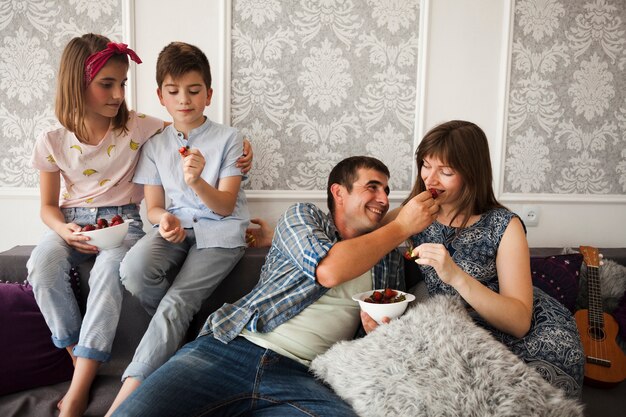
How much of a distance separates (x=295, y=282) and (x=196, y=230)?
0.46 m

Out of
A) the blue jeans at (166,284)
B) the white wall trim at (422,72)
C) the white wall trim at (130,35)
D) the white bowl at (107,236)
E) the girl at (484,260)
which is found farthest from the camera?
the white wall trim at (422,72)

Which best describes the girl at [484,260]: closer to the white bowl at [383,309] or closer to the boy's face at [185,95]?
the white bowl at [383,309]

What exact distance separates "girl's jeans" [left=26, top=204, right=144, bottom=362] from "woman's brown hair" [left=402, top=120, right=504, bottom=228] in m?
1.08

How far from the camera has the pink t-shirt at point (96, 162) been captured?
169cm

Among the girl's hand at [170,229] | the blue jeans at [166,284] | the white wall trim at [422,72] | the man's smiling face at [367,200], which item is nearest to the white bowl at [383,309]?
the man's smiling face at [367,200]

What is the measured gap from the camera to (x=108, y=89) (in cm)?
164

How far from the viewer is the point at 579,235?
90.4 inches

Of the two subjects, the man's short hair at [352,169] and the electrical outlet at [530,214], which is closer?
the man's short hair at [352,169]

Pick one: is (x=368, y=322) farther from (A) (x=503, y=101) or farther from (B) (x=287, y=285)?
(A) (x=503, y=101)

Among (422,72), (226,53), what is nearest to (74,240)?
(226,53)

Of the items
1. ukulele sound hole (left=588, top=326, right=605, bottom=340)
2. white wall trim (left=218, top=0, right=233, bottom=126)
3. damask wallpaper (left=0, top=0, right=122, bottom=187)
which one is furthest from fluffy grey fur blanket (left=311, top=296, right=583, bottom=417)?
damask wallpaper (left=0, top=0, right=122, bottom=187)

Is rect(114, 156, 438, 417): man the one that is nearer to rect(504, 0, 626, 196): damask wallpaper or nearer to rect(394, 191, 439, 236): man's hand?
rect(394, 191, 439, 236): man's hand

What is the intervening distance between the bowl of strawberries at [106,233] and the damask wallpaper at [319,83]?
64 centimetres

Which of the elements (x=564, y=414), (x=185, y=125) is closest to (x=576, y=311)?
(x=564, y=414)
